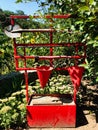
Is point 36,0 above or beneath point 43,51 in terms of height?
above

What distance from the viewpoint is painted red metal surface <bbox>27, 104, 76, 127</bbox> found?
4.57 m

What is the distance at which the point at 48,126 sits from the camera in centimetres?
464

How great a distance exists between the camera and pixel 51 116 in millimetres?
4609

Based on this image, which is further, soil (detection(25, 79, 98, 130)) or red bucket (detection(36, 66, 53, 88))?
soil (detection(25, 79, 98, 130))

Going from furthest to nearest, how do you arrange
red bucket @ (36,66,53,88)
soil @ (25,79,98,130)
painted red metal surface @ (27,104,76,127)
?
1. soil @ (25,79,98,130)
2. painted red metal surface @ (27,104,76,127)
3. red bucket @ (36,66,53,88)

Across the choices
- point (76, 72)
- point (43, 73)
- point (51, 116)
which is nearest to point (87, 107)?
point (51, 116)

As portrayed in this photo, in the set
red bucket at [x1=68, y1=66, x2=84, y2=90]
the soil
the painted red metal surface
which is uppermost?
red bucket at [x1=68, y1=66, x2=84, y2=90]

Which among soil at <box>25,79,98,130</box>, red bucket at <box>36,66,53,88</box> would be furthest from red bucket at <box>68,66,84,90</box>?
soil at <box>25,79,98,130</box>

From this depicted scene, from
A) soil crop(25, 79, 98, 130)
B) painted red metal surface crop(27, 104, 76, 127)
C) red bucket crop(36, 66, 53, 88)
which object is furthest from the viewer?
soil crop(25, 79, 98, 130)

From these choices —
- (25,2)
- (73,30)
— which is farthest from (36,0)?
(73,30)

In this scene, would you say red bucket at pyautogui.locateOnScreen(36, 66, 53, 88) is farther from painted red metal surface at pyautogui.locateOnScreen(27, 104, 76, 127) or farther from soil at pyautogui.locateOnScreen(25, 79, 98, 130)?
soil at pyautogui.locateOnScreen(25, 79, 98, 130)

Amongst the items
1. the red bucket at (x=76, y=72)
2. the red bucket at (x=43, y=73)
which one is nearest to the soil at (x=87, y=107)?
the red bucket at (x=76, y=72)

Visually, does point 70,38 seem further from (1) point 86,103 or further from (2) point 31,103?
(2) point 31,103

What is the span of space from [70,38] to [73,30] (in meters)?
1.81
